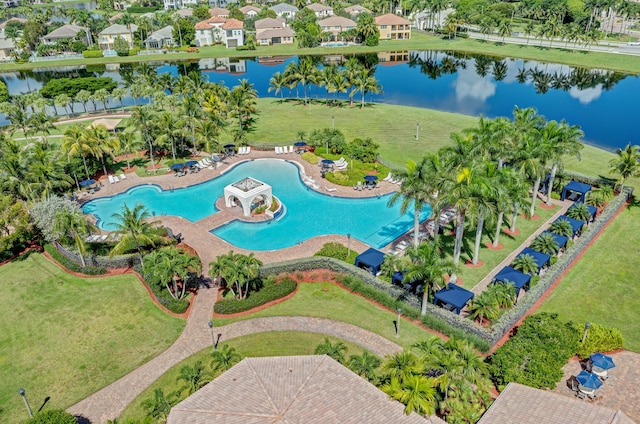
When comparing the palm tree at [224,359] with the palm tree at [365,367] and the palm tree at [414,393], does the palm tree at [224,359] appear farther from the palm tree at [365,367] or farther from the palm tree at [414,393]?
the palm tree at [414,393]

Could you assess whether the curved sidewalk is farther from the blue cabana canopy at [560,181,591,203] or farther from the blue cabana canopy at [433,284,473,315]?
the blue cabana canopy at [560,181,591,203]

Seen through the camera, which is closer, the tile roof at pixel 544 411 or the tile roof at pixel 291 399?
the tile roof at pixel 544 411

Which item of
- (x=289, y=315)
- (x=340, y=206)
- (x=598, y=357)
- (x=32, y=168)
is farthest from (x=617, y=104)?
(x=32, y=168)

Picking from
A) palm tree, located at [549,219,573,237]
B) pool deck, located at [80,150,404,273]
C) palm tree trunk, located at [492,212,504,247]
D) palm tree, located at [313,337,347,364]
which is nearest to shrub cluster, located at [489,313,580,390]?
palm tree, located at [313,337,347,364]

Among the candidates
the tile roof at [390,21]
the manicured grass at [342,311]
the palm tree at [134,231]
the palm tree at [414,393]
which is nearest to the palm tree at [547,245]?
the manicured grass at [342,311]

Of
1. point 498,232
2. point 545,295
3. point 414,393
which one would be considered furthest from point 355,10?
point 414,393
